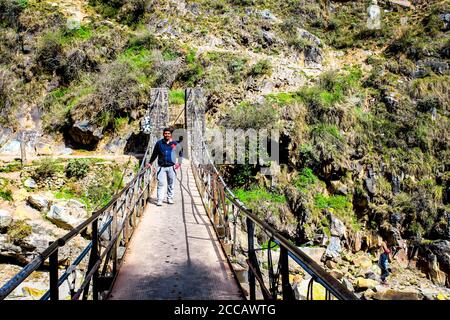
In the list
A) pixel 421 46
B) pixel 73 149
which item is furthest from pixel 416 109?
pixel 73 149

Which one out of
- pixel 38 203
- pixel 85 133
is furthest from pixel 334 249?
pixel 85 133

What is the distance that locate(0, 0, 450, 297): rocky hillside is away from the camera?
13.4 m

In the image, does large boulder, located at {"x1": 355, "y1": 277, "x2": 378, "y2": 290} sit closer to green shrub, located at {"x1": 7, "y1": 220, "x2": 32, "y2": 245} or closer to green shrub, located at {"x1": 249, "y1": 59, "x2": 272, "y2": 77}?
green shrub, located at {"x1": 7, "y1": 220, "x2": 32, "y2": 245}

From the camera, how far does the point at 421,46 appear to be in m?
19.3

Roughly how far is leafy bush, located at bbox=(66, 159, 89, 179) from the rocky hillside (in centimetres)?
217

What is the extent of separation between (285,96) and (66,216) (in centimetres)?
1144

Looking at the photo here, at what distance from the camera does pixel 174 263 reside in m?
3.66

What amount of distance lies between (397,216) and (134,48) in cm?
1717

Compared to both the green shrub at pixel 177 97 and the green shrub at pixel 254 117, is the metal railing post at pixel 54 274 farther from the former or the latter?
the green shrub at pixel 177 97

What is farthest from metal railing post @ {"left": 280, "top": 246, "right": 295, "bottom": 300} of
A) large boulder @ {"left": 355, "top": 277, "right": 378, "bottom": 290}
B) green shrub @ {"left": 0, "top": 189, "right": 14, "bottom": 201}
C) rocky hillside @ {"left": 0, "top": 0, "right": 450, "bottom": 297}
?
green shrub @ {"left": 0, "top": 189, "right": 14, "bottom": 201}

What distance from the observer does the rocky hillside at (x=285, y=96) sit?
13.4 m

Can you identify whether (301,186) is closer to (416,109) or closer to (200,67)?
(416,109)

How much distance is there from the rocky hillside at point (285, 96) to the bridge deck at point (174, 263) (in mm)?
7775

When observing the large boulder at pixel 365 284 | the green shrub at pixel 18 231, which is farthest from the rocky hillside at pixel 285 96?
the green shrub at pixel 18 231
